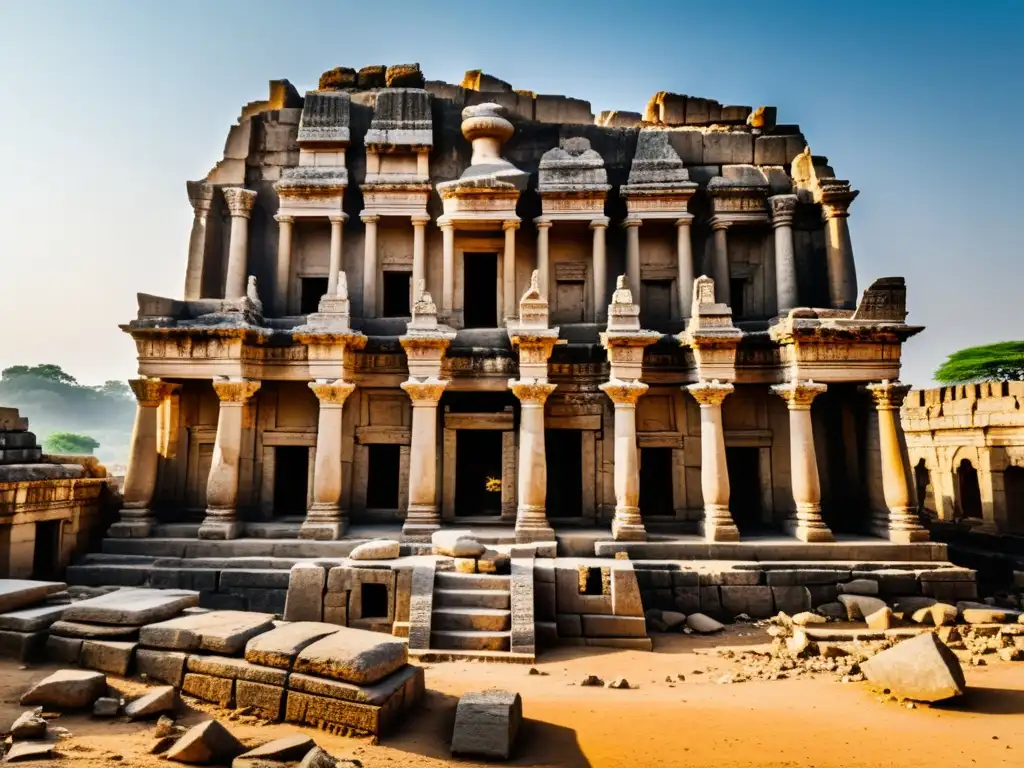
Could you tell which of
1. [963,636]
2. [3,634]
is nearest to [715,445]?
[963,636]

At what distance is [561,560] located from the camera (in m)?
10.7

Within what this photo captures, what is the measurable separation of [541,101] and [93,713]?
16.2m

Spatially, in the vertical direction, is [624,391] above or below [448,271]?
below

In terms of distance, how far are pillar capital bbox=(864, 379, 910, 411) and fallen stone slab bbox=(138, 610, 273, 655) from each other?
39.6ft

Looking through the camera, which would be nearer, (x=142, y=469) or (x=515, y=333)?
(x=515, y=333)

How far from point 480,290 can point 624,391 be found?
5663 mm

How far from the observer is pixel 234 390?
40.8 ft

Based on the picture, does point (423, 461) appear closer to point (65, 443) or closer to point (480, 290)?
point (480, 290)

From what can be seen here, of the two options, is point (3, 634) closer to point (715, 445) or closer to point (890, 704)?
point (890, 704)

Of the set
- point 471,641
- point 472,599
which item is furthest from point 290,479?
point 471,641

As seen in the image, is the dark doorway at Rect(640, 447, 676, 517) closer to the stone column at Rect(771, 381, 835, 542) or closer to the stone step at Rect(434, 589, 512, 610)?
the stone column at Rect(771, 381, 835, 542)

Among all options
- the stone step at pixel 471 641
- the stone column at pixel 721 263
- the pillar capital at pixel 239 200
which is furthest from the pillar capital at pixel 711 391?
the pillar capital at pixel 239 200

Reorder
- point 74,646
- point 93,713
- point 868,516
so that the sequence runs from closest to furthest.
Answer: point 93,713, point 74,646, point 868,516

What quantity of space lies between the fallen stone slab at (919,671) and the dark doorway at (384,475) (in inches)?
409
